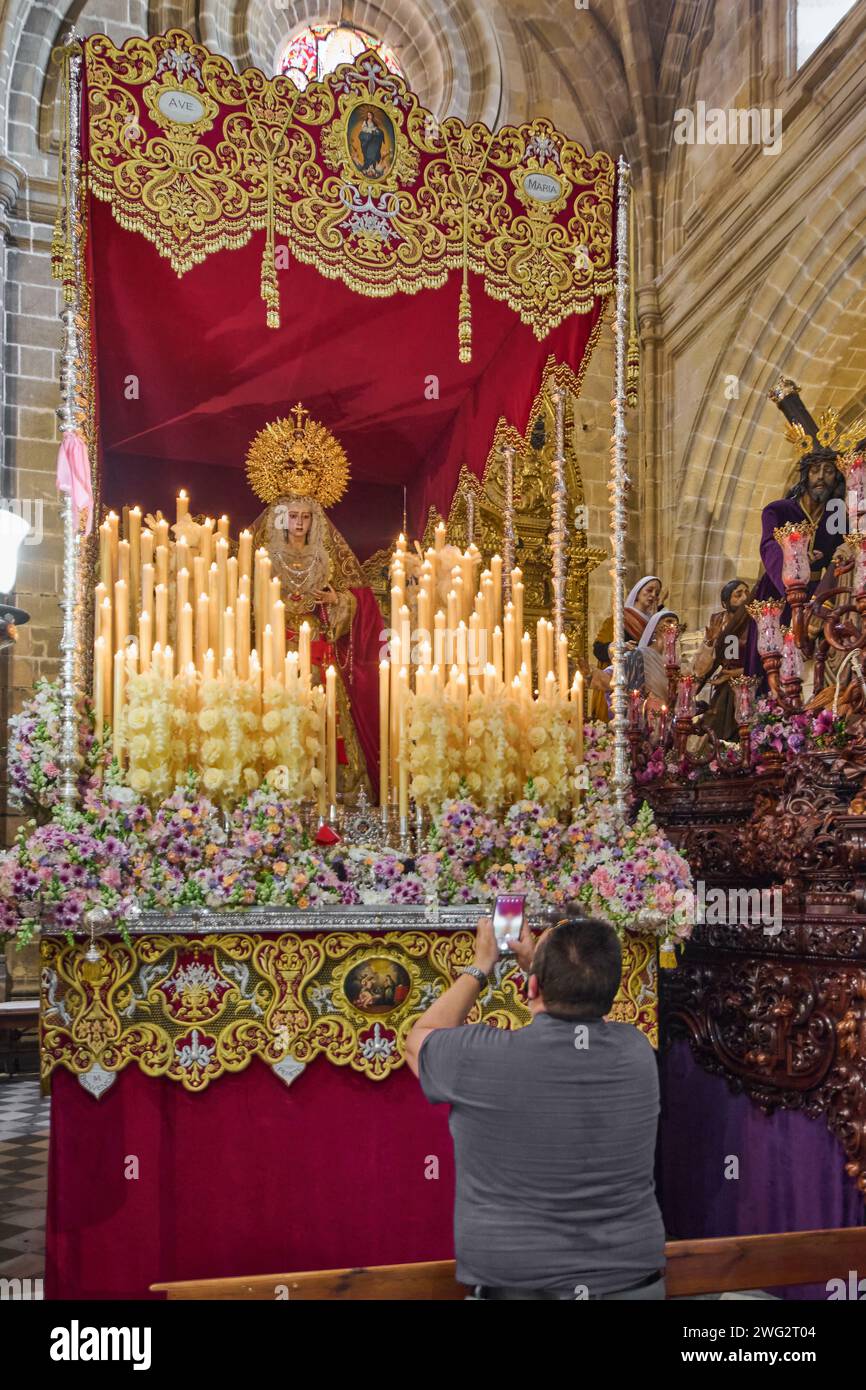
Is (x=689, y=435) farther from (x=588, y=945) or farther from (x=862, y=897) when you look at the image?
(x=588, y=945)

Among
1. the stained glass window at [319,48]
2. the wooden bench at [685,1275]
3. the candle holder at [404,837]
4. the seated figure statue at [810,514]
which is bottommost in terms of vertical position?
the wooden bench at [685,1275]

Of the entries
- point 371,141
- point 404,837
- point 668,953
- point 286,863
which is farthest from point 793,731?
point 371,141

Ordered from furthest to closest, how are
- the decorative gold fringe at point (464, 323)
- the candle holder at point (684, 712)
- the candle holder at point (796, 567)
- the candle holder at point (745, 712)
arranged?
the candle holder at point (684, 712), the decorative gold fringe at point (464, 323), the candle holder at point (745, 712), the candle holder at point (796, 567)

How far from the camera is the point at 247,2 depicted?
1114 centimetres

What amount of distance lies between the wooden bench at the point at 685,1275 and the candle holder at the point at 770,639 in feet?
7.86

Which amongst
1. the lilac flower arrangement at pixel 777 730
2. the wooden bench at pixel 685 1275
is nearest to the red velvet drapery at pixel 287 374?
the lilac flower arrangement at pixel 777 730

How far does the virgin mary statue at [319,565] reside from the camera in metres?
6.56

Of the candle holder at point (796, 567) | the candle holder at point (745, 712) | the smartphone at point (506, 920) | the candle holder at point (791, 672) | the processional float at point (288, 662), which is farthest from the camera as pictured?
the candle holder at point (745, 712)

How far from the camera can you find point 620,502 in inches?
200

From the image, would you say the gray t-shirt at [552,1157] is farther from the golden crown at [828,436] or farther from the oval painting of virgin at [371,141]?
the oval painting of virgin at [371,141]

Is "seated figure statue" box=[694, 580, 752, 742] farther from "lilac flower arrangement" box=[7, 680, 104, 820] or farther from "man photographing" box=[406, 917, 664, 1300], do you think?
"man photographing" box=[406, 917, 664, 1300]

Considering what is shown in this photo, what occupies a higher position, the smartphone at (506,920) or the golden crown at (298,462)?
the golden crown at (298,462)

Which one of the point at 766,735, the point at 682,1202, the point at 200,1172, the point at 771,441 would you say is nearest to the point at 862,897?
the point at 766,735

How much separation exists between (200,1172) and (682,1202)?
2185 millimetres
